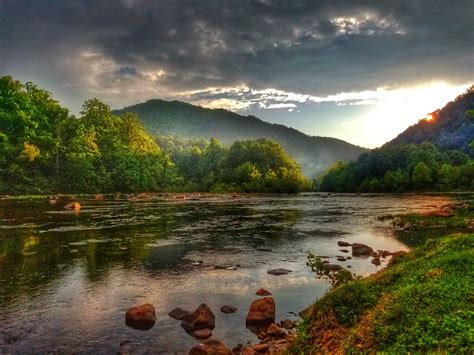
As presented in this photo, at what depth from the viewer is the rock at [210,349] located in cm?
1082

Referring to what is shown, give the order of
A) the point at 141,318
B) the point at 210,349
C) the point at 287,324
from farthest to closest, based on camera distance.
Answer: the point at 141,318 → the point at 287,324 → the point at 210,349

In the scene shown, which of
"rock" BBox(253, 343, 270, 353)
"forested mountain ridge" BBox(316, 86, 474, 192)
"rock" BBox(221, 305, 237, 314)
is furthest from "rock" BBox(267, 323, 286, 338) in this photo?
"forested mountain ridge" BBox(316, 86, 474, 192)

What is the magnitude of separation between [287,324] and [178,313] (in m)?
4.09

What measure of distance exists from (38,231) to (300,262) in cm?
2363

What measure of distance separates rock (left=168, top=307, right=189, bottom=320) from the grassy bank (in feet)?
16.9

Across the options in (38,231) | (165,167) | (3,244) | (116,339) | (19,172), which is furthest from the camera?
(165,167)

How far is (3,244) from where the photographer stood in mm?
27328

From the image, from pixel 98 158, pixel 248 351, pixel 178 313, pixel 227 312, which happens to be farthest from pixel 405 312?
pixel 98 158

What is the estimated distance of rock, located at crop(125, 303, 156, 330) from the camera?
44.4 feet

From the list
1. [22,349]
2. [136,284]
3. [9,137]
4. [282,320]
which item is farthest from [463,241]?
[9,137]

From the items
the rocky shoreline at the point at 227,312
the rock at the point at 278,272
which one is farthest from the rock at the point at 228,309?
the rock at the point at 278,272

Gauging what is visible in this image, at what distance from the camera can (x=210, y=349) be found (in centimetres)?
1087

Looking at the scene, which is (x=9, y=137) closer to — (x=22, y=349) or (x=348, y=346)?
(x=22, y=349)

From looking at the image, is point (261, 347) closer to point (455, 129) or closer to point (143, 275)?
point (143, 275)
